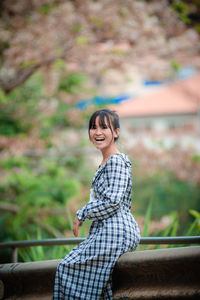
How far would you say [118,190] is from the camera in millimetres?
1873

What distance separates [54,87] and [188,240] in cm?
679

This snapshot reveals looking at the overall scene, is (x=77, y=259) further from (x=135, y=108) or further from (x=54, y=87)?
(x=135, y=108)

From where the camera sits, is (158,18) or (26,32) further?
(158,18)

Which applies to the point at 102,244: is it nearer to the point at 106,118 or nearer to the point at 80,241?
the point at 80,241

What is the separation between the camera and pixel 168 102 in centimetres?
2198

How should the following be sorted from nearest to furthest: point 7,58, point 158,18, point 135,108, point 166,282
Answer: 1. point 166,282
2. point 7,58
3. point 158,18
4. point 135,108

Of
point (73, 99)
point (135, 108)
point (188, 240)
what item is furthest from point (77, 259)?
point (135, 108)

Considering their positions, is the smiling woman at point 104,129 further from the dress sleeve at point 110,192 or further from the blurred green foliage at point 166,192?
the blurred green foliage at point 166,192

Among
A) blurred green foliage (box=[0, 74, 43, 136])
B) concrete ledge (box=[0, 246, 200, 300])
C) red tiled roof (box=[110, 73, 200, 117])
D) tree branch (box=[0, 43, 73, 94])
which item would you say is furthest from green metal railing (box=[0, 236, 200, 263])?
red tiled roof (box=[110, 73, 200, 117])

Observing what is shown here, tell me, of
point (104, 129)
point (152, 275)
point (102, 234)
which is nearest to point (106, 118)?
point (104, 129)

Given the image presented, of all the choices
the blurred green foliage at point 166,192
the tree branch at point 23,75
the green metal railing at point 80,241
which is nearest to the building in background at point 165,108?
the blurred green foliage at point 166,192

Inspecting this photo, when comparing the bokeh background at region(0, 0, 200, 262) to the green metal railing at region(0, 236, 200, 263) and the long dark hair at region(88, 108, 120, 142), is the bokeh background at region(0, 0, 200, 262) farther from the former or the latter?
the long dark hair at region(88, 108, 120, 142)

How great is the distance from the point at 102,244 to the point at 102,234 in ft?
0.19

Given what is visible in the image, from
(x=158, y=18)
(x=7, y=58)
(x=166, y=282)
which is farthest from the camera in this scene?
(x=158, y=18)
